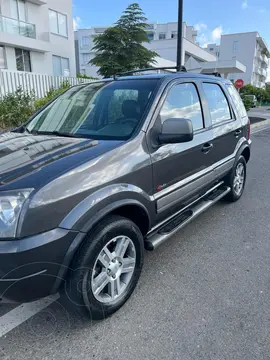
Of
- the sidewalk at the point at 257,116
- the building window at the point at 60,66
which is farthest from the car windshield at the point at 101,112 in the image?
the building window at the point at 60,66

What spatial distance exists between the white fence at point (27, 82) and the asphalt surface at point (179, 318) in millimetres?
8944

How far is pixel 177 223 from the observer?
9.56 ft

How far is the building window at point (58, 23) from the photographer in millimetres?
21219

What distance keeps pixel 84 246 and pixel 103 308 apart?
1.88ft

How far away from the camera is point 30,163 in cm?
200

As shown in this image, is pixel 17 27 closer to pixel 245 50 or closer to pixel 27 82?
pixel 27 82

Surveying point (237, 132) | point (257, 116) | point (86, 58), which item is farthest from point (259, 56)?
point (237, 132)

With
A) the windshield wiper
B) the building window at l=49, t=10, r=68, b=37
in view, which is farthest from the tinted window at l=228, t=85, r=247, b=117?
the building window at l=49, t=10, r=68, b=37

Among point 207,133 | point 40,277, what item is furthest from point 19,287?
point 207,133

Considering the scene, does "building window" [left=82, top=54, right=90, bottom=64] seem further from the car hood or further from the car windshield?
the car hood

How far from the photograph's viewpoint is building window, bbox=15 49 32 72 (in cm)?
1945

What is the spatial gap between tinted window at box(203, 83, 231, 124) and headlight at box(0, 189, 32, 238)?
8.65ft

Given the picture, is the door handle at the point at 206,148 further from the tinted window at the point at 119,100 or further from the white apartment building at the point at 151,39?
the white apartment building at the point at 151,39

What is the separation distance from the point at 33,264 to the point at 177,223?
161cm
